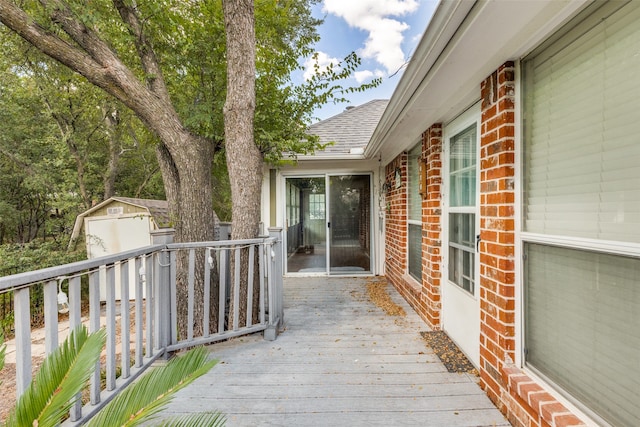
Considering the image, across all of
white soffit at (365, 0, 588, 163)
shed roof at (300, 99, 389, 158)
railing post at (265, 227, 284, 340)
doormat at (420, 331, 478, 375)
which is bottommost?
doormat at (420, 331, 478, 375)

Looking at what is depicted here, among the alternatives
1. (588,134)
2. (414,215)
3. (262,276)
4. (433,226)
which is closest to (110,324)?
(262,276)

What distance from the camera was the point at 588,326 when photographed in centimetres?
128

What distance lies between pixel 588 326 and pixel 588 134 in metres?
0.84

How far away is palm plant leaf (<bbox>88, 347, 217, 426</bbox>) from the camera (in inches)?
34.4

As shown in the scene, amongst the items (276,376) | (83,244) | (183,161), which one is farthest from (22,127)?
(276,376)

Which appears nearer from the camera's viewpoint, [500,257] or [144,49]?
[500,257]

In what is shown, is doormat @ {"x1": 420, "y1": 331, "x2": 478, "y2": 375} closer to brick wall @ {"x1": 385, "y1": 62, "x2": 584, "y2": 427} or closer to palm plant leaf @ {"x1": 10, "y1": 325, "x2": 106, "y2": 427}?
brick wall @ {"x1": 385, "y1": 62, "x2": 584, "y2": 427}

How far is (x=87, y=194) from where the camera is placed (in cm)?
812

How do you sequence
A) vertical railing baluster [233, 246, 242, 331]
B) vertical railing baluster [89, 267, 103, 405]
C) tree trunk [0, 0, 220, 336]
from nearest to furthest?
vertical railing baluster [89, 267, 103, 405] → tree trunk [0, 0, 220, 336] → vertical railing baluster [233, 246, 242, 331]

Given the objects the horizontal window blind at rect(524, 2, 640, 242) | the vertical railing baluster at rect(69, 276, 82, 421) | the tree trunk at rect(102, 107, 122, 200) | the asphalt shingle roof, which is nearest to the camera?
the horizontal window blind at rect(524, 2, 640, 242)

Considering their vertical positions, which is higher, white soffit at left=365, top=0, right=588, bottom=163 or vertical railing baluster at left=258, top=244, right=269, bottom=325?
white soffit at left=365, top=0, right=588, bottom=163

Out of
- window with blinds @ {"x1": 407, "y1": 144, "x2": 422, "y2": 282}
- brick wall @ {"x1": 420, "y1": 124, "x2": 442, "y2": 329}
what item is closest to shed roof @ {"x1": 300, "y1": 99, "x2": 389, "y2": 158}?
window with blinds @ {"x1": 407, "y1": 144, "x2": 422, "y2": 282}

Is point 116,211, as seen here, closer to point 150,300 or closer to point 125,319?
point 150,300

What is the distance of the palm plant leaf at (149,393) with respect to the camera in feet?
2.87
